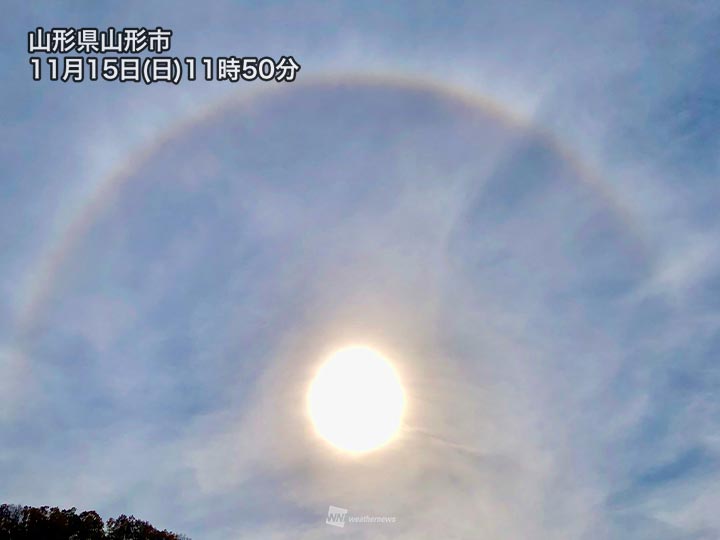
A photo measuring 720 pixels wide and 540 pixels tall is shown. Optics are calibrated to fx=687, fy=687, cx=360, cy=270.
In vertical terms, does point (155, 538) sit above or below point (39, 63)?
below

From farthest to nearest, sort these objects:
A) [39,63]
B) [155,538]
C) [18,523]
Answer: [155,538], [18,523], [39,63]

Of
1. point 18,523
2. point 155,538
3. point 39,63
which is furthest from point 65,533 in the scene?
point 39,63

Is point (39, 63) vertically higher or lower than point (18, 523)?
higher

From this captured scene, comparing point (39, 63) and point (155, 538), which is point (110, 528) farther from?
point (39, 63)

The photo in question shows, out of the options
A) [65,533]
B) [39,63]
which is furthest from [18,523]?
[39,63]

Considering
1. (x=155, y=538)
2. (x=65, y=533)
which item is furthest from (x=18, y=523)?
(x=155, y=538)

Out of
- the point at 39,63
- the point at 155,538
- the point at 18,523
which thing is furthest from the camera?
the point at 155,538

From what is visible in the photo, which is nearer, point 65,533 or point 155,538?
point 65,533

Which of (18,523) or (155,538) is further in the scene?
(155,538)
